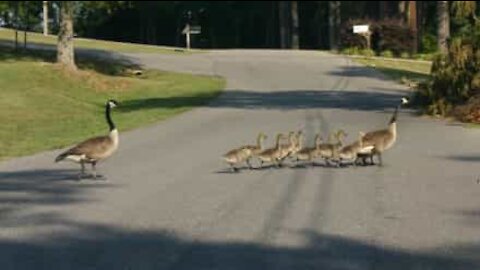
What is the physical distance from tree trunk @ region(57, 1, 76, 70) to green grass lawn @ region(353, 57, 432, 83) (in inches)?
527

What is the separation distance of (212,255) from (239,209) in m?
2.57

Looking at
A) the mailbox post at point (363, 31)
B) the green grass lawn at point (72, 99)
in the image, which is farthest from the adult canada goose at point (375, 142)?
the mailbox post at point (363, 31)

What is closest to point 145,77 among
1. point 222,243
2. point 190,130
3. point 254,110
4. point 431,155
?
point 254,110

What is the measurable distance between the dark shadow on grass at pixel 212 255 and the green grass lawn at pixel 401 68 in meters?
31.9

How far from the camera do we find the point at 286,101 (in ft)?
104

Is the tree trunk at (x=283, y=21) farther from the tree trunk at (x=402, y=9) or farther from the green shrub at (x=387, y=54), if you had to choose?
the green shrub at (x=387, y=54)

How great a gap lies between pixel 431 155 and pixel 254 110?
39.5ft

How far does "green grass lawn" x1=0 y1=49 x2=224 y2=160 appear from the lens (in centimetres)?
2320

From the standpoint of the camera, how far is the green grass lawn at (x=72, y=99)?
2320 cm

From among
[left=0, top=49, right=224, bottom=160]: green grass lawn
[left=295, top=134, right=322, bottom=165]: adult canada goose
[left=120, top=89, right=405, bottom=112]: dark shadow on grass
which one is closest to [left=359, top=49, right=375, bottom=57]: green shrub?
[left=0, top=49, right=224, bottom=160]: green grass lawn

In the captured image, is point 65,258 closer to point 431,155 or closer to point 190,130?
point 431,155

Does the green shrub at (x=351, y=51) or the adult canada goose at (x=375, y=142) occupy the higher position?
the green shrub at (x=351, y=51)

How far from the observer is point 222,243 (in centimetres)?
948

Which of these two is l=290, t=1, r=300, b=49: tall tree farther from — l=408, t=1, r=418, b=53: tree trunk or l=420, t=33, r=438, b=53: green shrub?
l=420, t=33, r=438, b=53: green shrub
